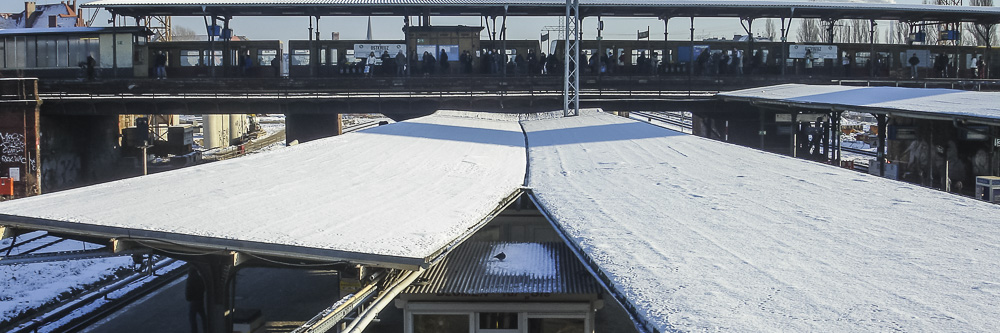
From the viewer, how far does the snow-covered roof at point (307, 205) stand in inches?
324

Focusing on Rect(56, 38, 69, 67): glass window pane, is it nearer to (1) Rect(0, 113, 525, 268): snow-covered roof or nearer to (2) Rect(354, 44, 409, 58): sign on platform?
(2) Rect(354, 44, 409, 58): sign on platform

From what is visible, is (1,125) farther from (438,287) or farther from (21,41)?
(438,287)

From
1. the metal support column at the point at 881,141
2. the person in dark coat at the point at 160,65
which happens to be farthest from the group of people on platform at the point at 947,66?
the person in dark coat at the point at 160,65

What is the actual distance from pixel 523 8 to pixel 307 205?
3104cm

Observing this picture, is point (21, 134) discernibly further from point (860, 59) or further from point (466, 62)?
point (860, 59)

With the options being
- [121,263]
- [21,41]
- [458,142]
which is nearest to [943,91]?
[458,142]

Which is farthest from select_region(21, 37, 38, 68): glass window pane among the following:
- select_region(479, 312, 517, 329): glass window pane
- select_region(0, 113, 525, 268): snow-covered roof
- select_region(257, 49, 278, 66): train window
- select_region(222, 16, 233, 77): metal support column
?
select_region(479, 312, 517, 329): glass window pane

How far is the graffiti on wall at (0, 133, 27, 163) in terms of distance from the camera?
31.1 metres

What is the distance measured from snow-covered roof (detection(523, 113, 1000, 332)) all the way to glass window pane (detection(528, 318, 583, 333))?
3.56 feet

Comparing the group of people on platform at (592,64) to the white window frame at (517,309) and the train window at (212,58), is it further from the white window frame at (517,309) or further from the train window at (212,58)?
the white window frame at (517,309)

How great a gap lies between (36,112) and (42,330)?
18.8 metres

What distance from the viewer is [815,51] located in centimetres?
4403

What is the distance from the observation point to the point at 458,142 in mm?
20172

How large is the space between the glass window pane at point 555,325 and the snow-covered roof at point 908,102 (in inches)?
406
